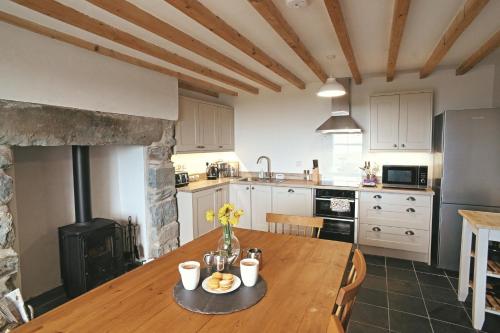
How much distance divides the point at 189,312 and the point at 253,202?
3.19 metres

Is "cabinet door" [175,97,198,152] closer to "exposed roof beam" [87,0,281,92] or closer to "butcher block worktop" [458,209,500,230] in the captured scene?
"exposed roof beam" [87,0,281,92]

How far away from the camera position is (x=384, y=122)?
3.82 meters

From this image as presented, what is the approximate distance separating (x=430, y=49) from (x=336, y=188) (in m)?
1.88

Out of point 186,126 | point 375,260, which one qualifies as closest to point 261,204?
point 186,126

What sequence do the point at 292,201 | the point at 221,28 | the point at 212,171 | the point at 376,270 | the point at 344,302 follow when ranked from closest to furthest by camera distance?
the point at 344,302 < the point at 221,28 < the point at 376,270 < the point at 292,201 < the point at 212,171

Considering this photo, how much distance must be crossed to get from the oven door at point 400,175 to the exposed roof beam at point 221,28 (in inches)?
78.2

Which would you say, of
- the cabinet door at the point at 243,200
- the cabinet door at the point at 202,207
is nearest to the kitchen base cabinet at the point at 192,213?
the cabinet door at the point at 202,207

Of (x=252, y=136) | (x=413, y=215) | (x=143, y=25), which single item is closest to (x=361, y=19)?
(x=143, y=25)

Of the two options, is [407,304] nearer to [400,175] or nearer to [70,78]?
[400,175]

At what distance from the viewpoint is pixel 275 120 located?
15.7 ft

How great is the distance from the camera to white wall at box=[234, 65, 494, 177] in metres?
3.68

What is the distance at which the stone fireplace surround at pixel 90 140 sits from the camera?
208 centimetres

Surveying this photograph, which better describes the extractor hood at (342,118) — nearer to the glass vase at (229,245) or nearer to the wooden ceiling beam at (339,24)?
the wooden ceiling beam at (339,24)

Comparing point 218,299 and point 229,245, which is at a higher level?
point 229,245
